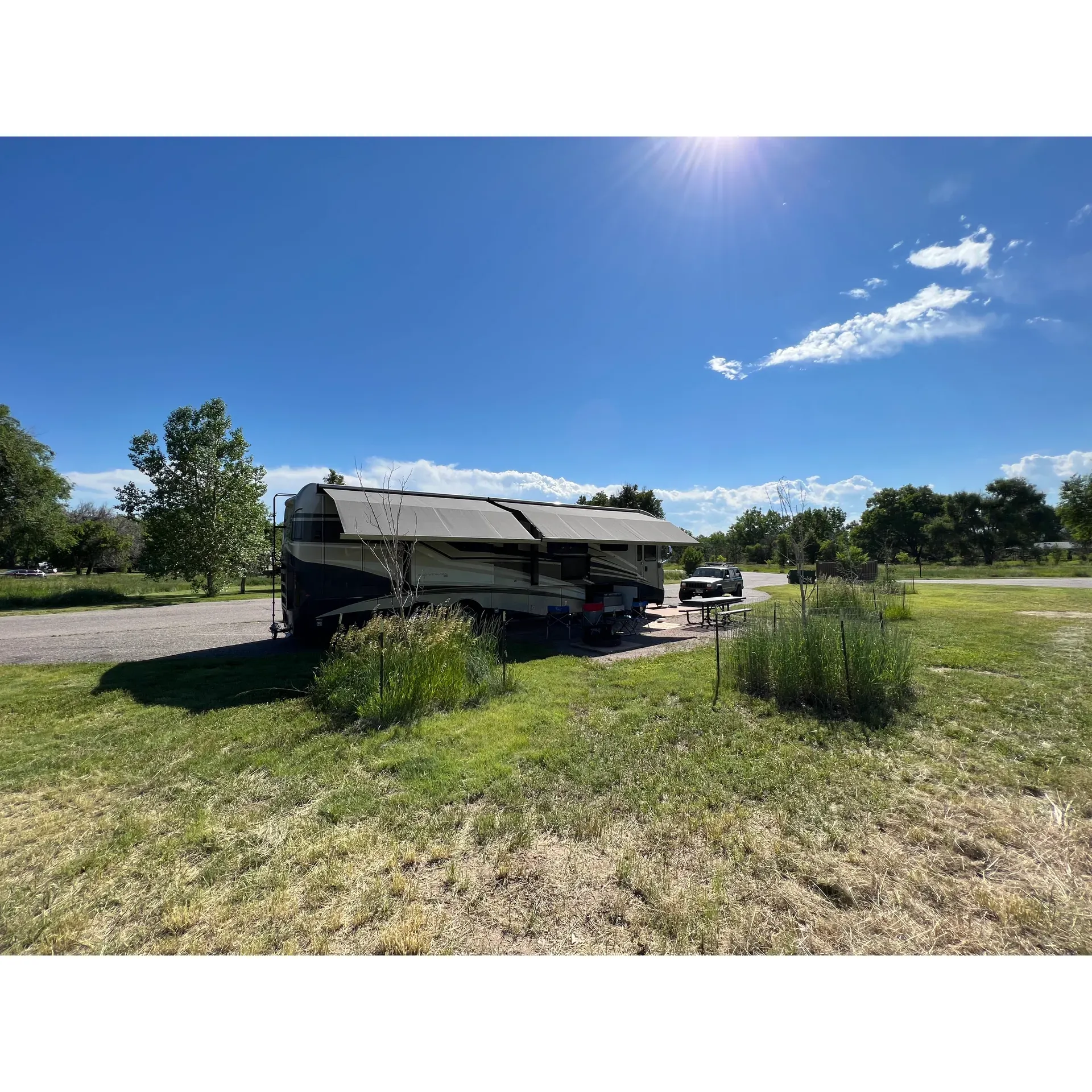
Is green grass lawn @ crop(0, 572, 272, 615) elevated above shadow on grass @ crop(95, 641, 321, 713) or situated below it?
above

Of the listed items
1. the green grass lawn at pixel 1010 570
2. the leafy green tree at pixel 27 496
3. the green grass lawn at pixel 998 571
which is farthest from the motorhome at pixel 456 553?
the green grass lawn at pixel 1010 570

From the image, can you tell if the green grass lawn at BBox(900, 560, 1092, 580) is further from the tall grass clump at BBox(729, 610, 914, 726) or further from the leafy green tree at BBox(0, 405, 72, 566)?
the leafy green tree at BBox(0, 405, 72, 566)

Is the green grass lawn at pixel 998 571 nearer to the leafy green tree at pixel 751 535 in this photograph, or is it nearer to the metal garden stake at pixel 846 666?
the leafy green tree at pixel 751 535

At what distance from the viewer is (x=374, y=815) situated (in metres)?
3.38

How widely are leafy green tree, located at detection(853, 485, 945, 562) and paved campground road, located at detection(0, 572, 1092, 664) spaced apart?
50.6 metres

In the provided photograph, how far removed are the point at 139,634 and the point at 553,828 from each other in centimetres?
1389

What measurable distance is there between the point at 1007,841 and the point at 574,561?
31.8 feet

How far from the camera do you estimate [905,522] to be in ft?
195

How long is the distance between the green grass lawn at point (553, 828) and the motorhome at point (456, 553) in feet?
9.82

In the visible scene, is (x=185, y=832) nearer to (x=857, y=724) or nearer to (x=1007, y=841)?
(x=1007, y=841)

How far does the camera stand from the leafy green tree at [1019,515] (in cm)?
5100

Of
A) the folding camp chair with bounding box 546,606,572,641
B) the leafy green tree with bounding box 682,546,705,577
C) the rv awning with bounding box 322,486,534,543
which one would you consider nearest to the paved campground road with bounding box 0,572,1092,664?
the rv awning with bounding box 322,486,534,543

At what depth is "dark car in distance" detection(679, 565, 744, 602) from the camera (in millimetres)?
18203
